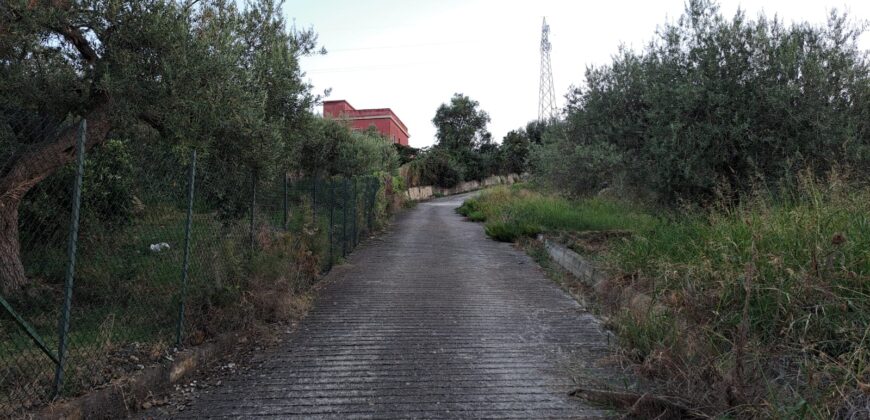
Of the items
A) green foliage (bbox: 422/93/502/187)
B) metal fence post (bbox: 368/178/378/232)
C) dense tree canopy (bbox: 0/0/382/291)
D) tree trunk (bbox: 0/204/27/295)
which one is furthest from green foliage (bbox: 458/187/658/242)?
green foliage (bbox: 422/93/502/187)

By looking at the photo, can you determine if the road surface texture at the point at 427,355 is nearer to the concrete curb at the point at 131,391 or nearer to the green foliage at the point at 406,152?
the concrete curb at the point at 131,391

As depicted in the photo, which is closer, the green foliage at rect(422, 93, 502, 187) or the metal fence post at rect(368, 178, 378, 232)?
the metal fence post at rect(368, 178, 378, 232)

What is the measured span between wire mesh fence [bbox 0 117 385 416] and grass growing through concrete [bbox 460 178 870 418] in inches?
163

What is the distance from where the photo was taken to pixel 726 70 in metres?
8.09

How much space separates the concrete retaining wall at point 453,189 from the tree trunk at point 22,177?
963 inches

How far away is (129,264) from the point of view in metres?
5.50

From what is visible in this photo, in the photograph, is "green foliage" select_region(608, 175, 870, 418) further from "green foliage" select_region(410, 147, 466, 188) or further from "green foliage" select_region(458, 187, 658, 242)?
"green foliage" select_region(410, 147, 466, 188)

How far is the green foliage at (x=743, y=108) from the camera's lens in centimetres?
746

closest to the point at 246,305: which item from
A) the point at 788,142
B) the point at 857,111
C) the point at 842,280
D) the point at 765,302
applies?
the point at 765,302

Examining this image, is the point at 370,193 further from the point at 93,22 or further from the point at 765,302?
the point at 765,302

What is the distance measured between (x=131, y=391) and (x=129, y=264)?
6.17ft

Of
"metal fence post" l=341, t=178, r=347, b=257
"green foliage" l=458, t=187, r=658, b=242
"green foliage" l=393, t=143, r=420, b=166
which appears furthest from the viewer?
"green foliage" l=393, t=143, r=420, b=166

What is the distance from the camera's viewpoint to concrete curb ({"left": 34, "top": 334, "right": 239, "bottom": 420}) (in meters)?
3.53

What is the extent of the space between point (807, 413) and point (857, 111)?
652cm
